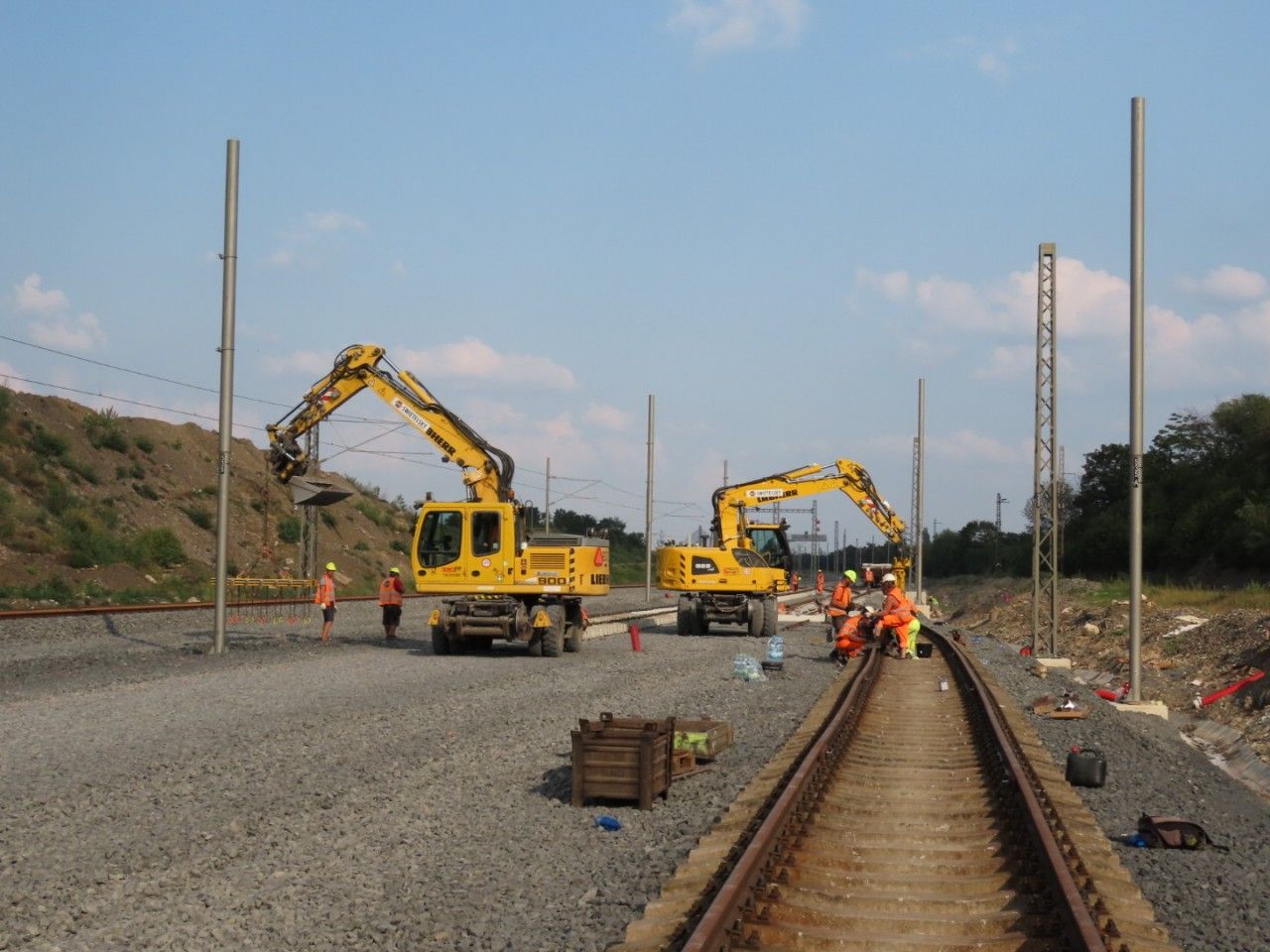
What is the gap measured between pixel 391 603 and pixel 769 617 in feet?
33.9

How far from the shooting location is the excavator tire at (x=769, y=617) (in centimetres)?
3500

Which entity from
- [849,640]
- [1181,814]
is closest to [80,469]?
[849,640]

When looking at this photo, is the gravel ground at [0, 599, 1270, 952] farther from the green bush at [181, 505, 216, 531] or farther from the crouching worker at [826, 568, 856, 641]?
the green bush at [181, 505, 216, 531]

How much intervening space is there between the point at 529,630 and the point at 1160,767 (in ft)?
46.6

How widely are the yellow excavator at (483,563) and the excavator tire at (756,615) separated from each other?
766 cm

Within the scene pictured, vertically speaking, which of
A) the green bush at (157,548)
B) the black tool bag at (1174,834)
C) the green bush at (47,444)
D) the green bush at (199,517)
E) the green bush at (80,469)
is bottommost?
the black tool bag at (1174,834)

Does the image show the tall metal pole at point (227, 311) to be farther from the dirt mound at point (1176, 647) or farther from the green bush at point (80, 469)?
the green bush at point (80, 469)

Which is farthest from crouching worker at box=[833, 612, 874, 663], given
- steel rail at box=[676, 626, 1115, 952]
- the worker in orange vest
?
steel rail at box=[676, 626, 1115, 952]

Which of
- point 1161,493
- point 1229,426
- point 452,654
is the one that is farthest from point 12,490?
point 1229,426

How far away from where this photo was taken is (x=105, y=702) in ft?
56.9

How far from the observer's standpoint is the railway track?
7031 millimetres

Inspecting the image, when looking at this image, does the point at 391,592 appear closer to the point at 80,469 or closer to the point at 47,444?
the point at 80,469

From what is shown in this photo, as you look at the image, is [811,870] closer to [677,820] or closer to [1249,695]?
[677,820]

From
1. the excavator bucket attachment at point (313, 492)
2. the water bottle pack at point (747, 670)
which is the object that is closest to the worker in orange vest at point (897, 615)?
the water bottle pack at point (747, 670)
